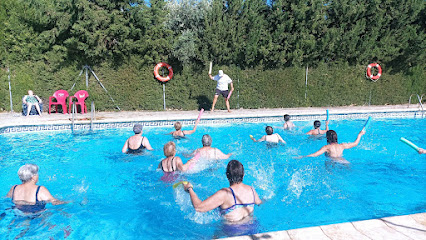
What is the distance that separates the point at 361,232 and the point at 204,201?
162 cm

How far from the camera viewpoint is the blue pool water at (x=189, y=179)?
13.5 ft

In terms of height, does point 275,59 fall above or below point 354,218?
above

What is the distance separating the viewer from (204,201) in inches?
125

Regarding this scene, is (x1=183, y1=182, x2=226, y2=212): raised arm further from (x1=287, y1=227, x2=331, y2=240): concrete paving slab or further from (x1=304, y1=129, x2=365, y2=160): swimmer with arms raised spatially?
(x1=304, y1=129, x2=365, y2=160): swimmer with arms raised

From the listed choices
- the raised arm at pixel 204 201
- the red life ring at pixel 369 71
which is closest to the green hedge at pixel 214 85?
the red life ring at pixel 369 71

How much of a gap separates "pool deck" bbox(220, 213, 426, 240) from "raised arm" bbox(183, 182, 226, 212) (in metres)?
0.46

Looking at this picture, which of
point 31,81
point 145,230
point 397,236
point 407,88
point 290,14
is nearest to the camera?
point 397,236

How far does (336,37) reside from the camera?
14539 mm

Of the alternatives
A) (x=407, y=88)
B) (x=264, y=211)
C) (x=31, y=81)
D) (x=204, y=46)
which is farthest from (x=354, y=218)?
(x=407, y=88)

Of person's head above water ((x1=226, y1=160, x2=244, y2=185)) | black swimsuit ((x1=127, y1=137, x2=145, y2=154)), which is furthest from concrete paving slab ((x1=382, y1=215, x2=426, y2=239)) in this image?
black swimsuit ((x1=127, y1=137, x2=145, y2=154))

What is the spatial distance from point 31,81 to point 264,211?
40.2ft

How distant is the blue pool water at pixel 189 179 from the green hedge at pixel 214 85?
4.29 meters

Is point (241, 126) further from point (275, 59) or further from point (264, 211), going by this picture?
point (264, 211)

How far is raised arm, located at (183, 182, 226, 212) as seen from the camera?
3172 millimetres
